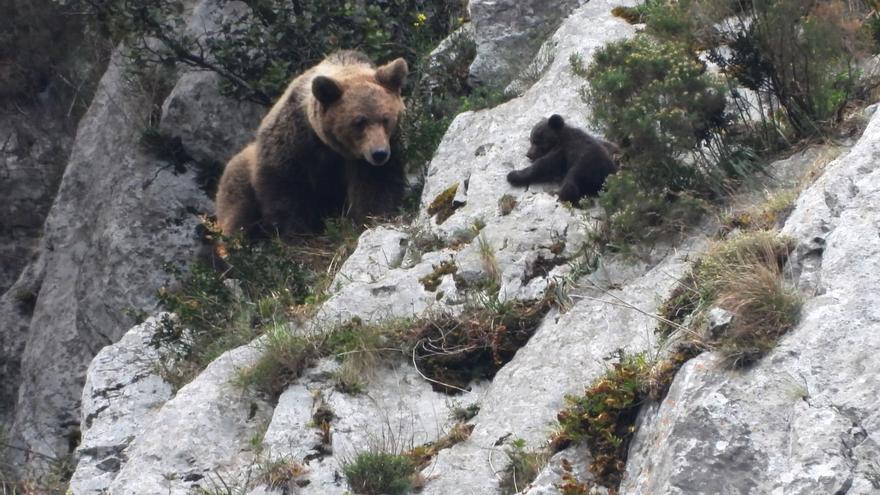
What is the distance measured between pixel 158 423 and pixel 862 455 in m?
4.04

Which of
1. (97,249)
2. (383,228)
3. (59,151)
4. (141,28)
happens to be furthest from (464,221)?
(59,151)

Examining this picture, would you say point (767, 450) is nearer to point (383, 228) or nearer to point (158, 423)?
point (158, 423)

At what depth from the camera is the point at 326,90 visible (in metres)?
10.7

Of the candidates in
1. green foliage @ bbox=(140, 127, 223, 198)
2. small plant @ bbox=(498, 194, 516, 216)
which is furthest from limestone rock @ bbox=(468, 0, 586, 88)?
green foliage @ bbox=(140, 127, 223, 198)

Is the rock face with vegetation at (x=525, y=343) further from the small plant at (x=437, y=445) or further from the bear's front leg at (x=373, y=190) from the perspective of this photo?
the bear's front leg at (x=373, y=190)

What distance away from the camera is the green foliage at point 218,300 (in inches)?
355

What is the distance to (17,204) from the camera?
Answer: 16.8 metres

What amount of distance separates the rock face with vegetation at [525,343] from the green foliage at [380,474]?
2 centimetres

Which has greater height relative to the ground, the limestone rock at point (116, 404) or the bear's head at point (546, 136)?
the bear's head at point (546, 136)

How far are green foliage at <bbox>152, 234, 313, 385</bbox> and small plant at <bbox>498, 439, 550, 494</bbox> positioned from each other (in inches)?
112

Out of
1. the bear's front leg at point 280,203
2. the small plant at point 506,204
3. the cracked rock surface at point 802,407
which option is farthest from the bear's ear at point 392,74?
the cracked rock surface at point 802,407

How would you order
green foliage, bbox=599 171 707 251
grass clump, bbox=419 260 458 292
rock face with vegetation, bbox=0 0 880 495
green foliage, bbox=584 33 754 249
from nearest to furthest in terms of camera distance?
rock face with vegetation, bbox=0 0 880 495
green foliage, bbox=599 171 707 251
green foliage, bbox=584 33 754 249
grass clump, bbox=419 260 458 292

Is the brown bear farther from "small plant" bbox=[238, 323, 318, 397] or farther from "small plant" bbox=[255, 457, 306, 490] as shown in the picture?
"small plant" bbox=[255, 457, 306, 490]

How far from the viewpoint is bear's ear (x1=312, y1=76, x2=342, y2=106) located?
1059 cm
